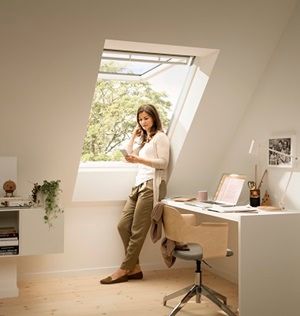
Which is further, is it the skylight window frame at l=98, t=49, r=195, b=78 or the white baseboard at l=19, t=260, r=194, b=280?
the white baseboard at l=19, t=260, r=194, b=280

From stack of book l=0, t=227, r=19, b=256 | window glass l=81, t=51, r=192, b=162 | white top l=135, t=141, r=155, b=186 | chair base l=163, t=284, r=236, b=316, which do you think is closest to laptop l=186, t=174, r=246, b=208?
white top l=135, t=141, r=155, b=186

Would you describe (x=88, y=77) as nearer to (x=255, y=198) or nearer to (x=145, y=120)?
(x=145, y=120)

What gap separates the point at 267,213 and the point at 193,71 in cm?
153

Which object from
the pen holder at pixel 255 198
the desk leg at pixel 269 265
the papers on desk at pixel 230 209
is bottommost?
the desk leg at pixel 269 265

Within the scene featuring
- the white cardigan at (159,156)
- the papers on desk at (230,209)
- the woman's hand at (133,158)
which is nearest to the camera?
the papers on desk at (230,209)

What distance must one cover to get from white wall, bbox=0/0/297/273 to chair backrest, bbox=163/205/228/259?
1090 mm

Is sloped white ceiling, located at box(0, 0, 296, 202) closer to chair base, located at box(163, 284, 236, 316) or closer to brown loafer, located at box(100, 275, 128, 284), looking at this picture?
brown loafer, located at box(100, 275, 128, 284)

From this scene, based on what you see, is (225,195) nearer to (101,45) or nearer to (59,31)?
(101,45)

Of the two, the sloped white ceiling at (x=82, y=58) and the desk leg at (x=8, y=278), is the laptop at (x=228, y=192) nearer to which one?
the sloped white ceiling at (x=82, y=58)

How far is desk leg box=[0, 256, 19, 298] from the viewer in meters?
3.98

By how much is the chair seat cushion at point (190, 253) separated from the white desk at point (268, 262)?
0.30m

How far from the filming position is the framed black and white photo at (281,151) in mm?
3775

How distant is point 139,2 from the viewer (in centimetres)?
336

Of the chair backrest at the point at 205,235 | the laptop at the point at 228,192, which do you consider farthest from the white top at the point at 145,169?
the chair backrest at the point at 205,235
